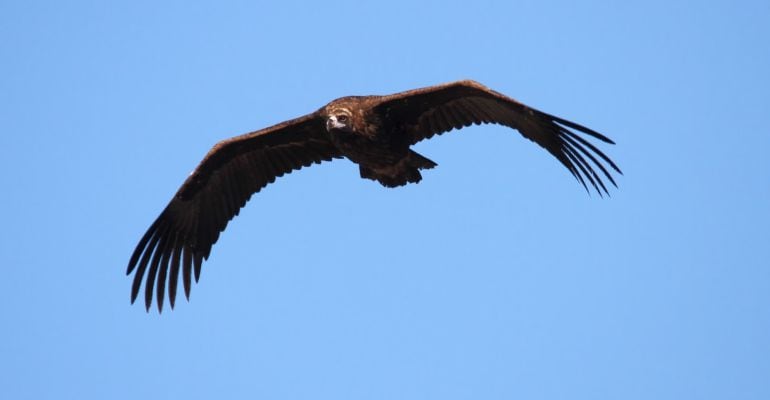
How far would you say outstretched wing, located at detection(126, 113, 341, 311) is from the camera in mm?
15992

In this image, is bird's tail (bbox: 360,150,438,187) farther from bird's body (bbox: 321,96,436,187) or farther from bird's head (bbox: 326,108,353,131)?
bird's head (bbox: 326,108,353,131)

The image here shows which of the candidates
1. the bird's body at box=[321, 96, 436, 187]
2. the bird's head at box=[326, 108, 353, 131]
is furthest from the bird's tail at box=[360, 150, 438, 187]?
the bird's head at box=[326, 108, 353, 131]

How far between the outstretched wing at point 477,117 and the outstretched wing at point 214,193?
134cm

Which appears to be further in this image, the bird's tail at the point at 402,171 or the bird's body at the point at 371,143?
the bird's tail at the point at 402,171

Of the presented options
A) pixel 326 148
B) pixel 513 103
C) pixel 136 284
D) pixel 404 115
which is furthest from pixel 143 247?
pixel 513 103

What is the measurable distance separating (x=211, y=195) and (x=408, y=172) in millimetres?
2873

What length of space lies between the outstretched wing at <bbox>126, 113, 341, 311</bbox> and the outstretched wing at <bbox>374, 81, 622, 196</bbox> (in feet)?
4.41

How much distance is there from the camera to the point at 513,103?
46.6 ft

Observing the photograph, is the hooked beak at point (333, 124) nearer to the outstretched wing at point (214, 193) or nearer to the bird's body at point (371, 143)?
the bird's body at point (371, 143)

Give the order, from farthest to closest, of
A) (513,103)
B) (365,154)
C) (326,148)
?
(326,148) → (365,154) → (513,103)

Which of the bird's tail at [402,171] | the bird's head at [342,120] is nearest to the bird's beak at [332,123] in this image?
the bird's head at [342,120]

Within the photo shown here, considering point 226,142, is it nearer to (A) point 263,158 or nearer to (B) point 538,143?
(A) point 263,158

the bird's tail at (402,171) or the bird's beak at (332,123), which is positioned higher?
the bird's beak at (332,123)

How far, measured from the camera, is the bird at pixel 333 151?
1439cm
